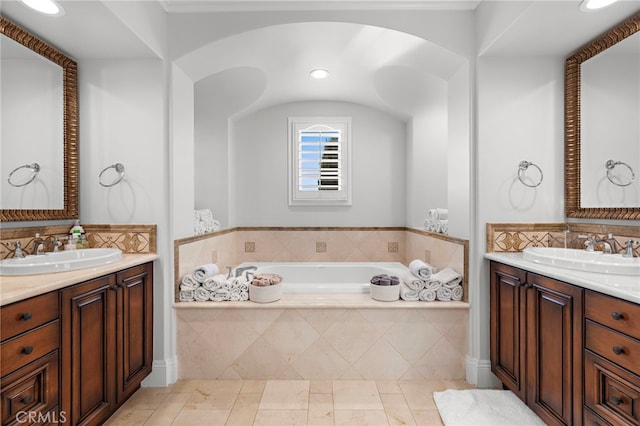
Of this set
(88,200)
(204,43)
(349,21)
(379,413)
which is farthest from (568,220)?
(88,200)

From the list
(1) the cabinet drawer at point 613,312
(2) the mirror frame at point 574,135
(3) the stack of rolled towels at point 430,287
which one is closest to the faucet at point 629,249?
(2) the mirror frame at point 574,135

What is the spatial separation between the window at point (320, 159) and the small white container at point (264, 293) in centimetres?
160

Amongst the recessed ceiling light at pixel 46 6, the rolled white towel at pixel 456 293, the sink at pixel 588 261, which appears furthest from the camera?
the rolled white towel at pixel 456 293

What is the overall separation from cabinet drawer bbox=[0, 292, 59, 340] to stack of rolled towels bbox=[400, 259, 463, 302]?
6.47ft

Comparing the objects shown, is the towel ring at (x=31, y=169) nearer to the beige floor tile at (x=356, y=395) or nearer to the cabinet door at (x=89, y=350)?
the cabinet door at (x=89, y=350)

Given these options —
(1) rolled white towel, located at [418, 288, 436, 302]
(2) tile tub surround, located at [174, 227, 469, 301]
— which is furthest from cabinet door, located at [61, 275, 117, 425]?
(2) tile tub surround, located at [174, 227, 469, 301]

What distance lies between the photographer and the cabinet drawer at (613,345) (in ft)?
4.25

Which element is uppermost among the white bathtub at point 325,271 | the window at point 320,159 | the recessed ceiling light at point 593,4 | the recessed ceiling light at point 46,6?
the recessed ceiling light at point 593,4

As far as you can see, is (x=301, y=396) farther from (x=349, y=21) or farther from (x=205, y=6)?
(x=205, y=6)

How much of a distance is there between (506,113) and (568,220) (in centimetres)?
81

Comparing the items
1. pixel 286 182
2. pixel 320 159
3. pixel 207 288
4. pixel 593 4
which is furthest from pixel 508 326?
pixel 286 182

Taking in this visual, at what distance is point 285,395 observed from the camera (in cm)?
225

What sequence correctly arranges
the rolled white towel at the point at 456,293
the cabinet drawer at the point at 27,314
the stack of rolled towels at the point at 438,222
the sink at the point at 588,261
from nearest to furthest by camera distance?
the cabinet drawer at the point at 27,314, the sink at the point at 588,261, the rolled white towel at the point at 456,293, the stack of rolled towels at the point at 438,222

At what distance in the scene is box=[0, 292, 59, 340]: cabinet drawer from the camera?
1.26 m
